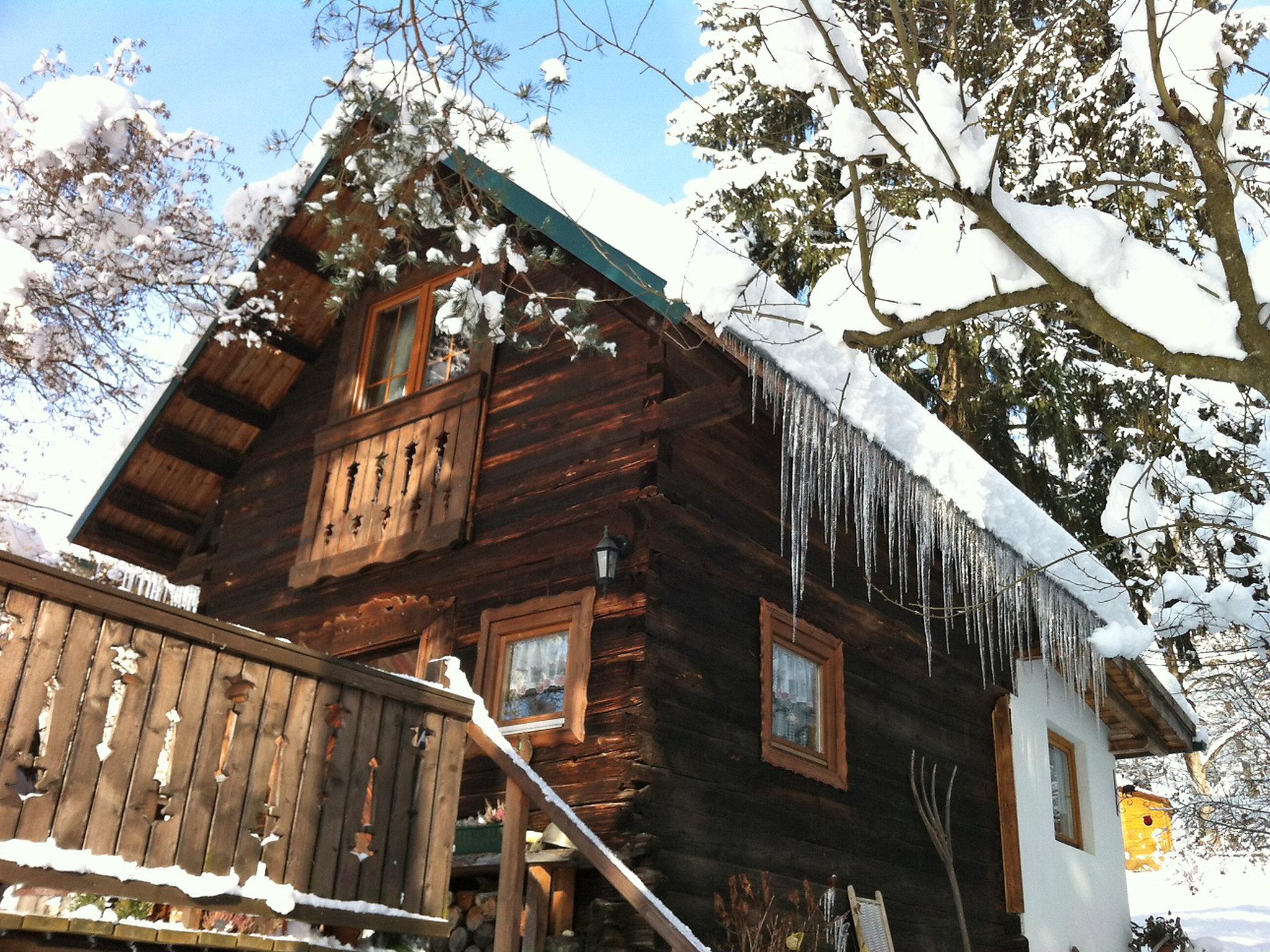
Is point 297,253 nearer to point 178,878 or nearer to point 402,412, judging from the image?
point 402,412

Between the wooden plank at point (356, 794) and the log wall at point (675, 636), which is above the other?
the log wall at point (675, 636)

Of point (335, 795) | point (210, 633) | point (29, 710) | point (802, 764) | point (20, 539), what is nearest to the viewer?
point (29, 710)

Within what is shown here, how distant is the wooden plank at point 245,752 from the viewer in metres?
4.25

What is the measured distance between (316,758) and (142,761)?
70cm

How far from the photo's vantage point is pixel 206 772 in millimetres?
4285

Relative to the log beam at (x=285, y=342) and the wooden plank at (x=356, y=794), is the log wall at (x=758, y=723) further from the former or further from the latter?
the log beam at (x=285, y=342)

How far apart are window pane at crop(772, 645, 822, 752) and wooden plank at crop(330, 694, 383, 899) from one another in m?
3.04

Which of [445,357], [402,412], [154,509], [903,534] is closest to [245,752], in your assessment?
[402,412]

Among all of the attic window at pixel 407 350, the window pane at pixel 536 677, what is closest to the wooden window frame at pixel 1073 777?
the window pane at pixel 536 677

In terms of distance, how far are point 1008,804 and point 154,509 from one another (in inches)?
284

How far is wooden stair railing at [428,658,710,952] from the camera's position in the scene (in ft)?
17.3

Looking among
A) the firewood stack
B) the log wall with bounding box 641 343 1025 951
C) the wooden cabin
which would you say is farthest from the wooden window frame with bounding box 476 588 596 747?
the firewood stack

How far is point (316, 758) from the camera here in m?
4.65

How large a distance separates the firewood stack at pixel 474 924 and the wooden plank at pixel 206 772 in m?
2.15
